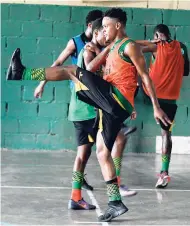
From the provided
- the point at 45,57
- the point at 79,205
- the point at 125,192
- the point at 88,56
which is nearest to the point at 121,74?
the point at 88,56

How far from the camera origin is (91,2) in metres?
9.67

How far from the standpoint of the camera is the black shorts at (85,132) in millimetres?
6040

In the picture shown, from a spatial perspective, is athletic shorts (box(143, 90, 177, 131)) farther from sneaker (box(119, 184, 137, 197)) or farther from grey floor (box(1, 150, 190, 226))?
sneaker (box(119, 184, 137, 197))

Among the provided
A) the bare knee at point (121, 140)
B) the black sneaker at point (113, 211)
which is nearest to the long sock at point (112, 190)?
the black sneaker at point (113, 211)

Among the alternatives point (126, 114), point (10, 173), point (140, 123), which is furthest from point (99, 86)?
point (140, 123)

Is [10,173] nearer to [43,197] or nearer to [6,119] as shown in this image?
[43,197]

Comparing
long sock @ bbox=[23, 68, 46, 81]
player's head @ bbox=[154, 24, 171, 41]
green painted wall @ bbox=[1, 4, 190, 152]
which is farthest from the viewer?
green painted wall @ bbox=[1, 4, 190, 152]

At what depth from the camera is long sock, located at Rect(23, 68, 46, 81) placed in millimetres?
5328

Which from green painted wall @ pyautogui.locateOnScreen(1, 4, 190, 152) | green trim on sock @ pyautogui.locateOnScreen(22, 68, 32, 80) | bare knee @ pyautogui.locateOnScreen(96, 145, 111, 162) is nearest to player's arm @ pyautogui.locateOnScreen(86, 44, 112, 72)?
green trim on sock @ pyautogui.locateOnScreen(22, 68, 32, 80)

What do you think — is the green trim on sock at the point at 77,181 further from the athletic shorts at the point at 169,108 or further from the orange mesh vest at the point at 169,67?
the orange mesh vest at the point at 169,67

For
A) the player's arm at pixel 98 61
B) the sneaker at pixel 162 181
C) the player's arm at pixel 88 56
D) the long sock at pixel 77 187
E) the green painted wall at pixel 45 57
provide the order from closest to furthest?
the player's arm at pixel 98 61 < the long sock at pixel 77 187 < the player's arm at pixel 88 56 < the sneaker at pixel 162 181 < the green painted wall at pixel 45 57

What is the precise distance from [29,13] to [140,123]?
7.76 ft

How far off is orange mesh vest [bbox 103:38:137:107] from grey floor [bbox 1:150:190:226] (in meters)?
1.08

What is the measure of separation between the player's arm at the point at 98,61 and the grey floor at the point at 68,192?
1.28 metres
